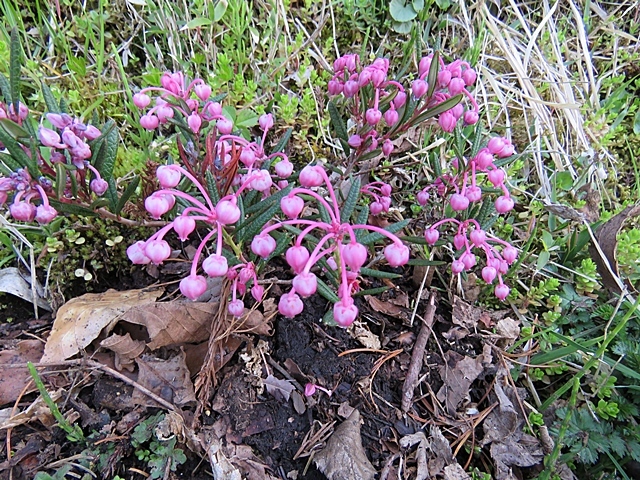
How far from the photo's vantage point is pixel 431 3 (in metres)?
2.45

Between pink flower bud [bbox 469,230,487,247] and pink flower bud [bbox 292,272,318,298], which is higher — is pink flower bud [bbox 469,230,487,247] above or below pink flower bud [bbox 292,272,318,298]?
below

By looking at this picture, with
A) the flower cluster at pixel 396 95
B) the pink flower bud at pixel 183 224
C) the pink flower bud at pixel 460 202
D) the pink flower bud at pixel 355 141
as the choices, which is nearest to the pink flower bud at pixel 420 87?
the flower cluster at pixel 396 95

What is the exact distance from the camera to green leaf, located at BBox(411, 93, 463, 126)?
147cm

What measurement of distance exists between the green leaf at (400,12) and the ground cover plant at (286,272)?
178mm

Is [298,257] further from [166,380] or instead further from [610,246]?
[610,246]

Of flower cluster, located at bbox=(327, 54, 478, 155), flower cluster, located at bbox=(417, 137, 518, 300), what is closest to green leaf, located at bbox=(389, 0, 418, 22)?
flower cluster, located at bbox=(327, 54, 478, 155)

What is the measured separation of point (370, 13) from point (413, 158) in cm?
91

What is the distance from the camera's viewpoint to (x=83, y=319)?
1585 millimetres

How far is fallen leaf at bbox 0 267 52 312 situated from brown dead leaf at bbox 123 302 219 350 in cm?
47

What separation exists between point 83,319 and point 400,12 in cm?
211

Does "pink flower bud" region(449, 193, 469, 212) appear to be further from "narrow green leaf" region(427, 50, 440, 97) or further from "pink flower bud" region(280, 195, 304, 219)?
"pink flower bud" region(280, 195, 304, 219)

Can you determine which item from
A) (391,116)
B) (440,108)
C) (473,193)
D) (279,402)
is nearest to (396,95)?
(391,116)

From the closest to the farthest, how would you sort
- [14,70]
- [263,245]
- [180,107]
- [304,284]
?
[304,284] < [263,245] < [14,70] < [180,107]

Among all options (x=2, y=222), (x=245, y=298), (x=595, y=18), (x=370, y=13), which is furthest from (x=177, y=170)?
(x=595, y=18)
